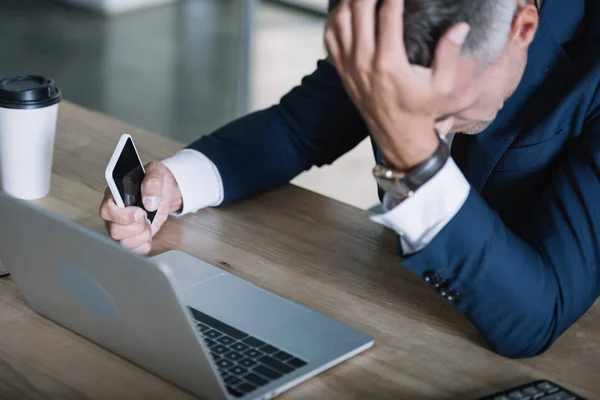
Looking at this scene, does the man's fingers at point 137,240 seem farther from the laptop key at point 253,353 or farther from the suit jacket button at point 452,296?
the suit jacket button at point 452,296

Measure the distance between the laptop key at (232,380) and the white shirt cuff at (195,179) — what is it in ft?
1.55

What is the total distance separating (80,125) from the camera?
1.73 metres

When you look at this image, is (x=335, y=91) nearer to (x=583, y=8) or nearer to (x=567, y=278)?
(x=583, y=8)

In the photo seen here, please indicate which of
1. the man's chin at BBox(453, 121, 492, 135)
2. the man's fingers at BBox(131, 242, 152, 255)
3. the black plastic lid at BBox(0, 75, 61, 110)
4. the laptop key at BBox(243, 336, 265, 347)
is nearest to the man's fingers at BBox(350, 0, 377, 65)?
the man's chin at BBox(453, 121, 492, 135)

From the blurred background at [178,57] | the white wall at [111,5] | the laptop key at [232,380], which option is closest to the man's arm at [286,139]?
the laptop key at [232,380]

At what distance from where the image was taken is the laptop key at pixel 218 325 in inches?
43.9

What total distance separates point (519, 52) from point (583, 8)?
224mm

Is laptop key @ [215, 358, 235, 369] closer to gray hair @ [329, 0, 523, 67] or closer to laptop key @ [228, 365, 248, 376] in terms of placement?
laptop key @ [228, 365, 248, 376]

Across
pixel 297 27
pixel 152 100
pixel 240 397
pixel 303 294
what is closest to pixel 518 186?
pixel 303 294

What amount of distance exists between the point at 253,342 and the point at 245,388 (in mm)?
101

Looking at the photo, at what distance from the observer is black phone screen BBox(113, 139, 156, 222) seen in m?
1.32

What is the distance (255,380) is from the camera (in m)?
1.02

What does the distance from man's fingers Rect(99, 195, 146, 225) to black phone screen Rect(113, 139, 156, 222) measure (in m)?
0.02

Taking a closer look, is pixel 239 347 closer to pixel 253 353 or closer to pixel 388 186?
pixel 253 353
